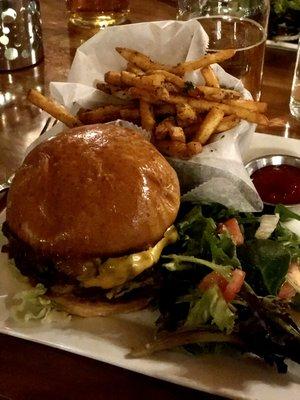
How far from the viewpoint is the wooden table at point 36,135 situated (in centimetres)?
141

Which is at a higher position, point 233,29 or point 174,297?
point 233,29

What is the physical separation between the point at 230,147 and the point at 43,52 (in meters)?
1.52

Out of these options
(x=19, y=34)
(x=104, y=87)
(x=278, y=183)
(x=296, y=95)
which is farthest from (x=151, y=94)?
(x=19, y=34)

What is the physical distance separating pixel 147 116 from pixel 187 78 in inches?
13.9

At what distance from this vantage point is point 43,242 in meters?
1.55

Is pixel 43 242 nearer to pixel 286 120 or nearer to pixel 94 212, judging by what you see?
pixel 94 212

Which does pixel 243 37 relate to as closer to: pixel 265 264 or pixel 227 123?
pixel 227 123

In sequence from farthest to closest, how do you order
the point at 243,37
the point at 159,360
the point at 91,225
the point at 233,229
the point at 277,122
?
the point at 277,122 < the point at 243,37 < the point at 233,229 < the point at 91,225 < the point at 159,360

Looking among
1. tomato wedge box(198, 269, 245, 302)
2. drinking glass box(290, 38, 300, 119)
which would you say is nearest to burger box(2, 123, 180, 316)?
tomato wedge box(198, 269, 245, 302)

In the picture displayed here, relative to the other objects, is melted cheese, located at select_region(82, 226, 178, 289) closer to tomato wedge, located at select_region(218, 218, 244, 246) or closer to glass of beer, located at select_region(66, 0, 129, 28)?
tomato wedge, located at select_region(218, 218, 244, 246)

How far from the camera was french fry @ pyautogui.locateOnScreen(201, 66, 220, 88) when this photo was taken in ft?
6.73

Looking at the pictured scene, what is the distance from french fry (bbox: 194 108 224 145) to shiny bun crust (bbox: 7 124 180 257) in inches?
11.3

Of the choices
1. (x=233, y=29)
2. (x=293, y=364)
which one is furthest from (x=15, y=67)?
(x=293, y=364)

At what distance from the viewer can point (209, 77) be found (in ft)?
6.75
